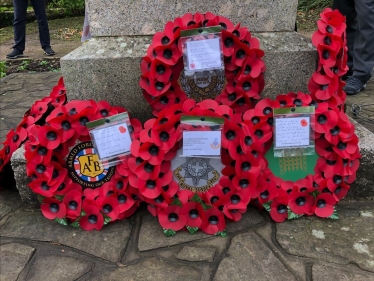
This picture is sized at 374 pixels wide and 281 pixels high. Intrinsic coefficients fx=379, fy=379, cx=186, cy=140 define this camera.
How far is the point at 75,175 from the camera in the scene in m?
1.98

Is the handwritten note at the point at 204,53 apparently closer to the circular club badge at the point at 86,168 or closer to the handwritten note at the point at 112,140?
the handwritten note at the point at 112,140

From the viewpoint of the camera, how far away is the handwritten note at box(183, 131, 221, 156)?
179 centimetres

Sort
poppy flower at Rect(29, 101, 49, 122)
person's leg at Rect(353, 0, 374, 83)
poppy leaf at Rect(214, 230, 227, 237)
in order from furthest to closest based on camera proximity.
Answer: person's leg at Rect(353, 0, 374, 83), poppy flower at Rect(29, 101, 49, 122), poppy leaf at Rect(214, 230, 227, 237)

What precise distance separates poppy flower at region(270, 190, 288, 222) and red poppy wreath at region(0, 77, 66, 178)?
1394mm

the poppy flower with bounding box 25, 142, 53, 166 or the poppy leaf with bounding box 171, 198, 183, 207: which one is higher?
the poppy flower with bounding box 25, 142, 53, 166

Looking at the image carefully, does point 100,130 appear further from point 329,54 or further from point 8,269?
point 329,54

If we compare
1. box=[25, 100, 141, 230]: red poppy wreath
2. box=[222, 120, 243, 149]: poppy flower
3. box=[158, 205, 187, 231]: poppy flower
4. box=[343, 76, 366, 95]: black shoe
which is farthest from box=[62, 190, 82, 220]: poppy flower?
box=[343, 76, 366, 95]: black shoe

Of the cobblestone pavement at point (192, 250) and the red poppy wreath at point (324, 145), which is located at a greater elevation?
the red poppy wreath at point (324, 145)

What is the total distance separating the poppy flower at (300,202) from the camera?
74.3 inches

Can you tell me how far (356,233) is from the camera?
69.7 inches

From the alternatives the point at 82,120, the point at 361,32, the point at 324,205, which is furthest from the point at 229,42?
the point at 361,32

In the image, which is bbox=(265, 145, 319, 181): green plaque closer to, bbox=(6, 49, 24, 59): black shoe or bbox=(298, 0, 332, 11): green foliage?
bbox=(6, 49, 24, 59): black shoe

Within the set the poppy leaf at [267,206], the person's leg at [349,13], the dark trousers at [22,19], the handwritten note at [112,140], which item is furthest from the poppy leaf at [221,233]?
the dark trousers at [22,19]

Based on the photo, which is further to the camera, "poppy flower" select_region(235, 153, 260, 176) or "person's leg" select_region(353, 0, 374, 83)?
"person's leg" select_region(353, 0, 374, 83)
